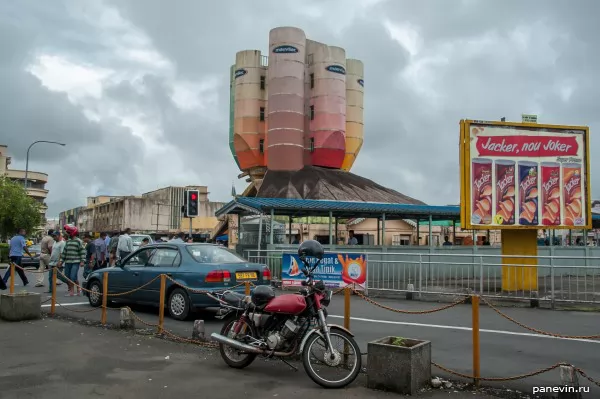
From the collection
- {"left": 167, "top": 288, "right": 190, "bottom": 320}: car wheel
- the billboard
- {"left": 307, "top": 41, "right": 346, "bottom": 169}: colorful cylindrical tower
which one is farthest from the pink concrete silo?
{"left": 167, "top": 288, "right": 190, "bottom": 320}: car wheel

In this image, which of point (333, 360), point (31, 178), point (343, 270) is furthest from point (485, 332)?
point (31, 178)

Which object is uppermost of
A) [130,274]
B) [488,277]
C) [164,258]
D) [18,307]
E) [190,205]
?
[190,205]

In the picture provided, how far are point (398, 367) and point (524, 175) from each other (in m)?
10.9

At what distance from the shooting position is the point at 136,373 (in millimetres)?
6293

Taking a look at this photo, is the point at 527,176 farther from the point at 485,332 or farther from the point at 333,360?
the point at 333,360

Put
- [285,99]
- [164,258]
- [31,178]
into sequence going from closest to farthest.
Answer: [164,258] < [285,99] < [31,178]

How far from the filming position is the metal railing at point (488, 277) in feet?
41.6

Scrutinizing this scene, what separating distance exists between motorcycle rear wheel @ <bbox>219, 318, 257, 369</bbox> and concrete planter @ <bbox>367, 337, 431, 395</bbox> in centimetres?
154

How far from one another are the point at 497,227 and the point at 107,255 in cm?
1300

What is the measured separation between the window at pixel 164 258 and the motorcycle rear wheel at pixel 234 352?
13.0 feet

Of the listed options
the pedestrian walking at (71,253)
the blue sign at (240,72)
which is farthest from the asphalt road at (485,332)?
the blue sign at (240,72)

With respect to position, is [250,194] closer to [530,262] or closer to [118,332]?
[530,262]

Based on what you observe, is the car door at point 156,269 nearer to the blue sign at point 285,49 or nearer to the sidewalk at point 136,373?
the sidewalk at point 136,373

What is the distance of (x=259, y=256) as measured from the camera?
17.9 m
